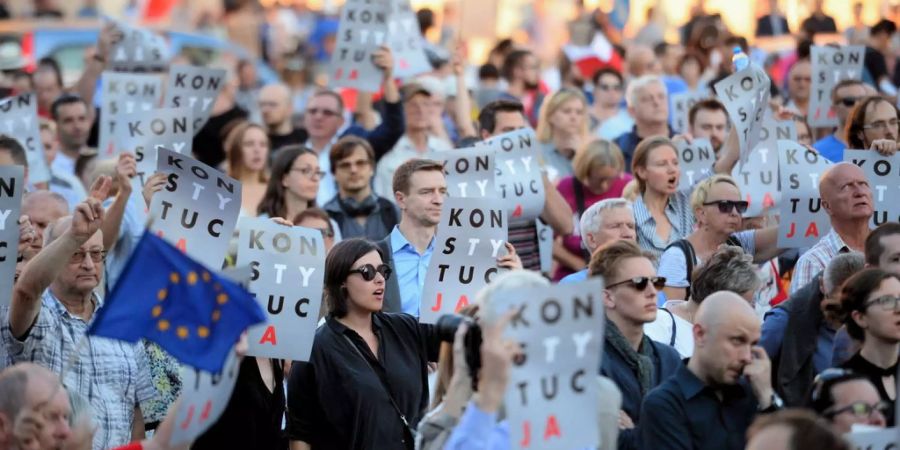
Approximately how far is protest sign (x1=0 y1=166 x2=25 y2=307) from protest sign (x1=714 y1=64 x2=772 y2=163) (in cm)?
452

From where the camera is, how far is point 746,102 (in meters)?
11.6

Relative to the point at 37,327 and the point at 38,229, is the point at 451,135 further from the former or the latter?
the point at 37,327

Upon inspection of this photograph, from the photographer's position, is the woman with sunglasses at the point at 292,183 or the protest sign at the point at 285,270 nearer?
the protest sign at the point at 285,270

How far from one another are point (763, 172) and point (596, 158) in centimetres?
110

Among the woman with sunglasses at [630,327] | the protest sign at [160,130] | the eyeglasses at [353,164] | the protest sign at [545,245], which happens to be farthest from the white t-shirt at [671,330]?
the protest sign at [160,130]

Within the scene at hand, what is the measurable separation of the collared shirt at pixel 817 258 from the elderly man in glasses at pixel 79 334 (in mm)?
3456

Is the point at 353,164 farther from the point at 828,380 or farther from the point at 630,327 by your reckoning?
the point at 828,380

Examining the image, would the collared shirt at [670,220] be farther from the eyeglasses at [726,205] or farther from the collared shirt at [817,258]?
the collared shirt at [817,258]

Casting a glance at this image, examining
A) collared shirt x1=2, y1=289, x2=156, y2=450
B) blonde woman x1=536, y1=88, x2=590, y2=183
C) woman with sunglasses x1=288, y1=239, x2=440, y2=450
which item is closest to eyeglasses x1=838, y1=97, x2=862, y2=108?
blonde woman x1=536, y1=88, x2=590, y2=183

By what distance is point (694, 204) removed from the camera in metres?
10.6

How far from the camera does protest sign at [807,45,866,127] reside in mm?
13820

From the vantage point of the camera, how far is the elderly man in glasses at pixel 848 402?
7.05 meters

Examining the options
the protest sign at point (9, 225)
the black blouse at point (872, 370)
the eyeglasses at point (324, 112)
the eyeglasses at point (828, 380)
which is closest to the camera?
the eyeglasses at point (828, 380)

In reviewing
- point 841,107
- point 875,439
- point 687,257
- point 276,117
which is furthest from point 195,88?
point 875,439
